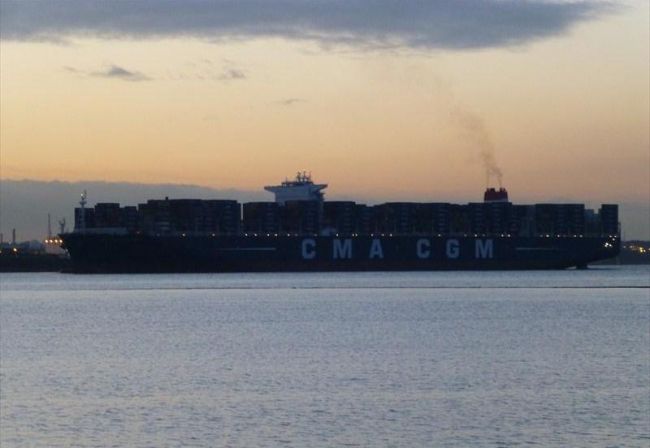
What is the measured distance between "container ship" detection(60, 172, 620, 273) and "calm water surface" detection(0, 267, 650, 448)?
3840 centimetres

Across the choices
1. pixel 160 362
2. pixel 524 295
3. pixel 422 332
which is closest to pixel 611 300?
pixel 524 295

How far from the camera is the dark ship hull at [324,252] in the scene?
334ft

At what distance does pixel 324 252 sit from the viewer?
106438 mm

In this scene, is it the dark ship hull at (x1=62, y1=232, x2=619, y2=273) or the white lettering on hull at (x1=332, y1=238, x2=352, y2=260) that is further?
the white lettering on hull at (x1=332, y1=238, x2=352, y2=260)

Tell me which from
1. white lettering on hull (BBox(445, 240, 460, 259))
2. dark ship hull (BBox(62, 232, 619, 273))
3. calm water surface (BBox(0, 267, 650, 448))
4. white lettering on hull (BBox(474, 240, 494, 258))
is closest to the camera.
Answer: calm water surface (BBox(0, 267, 650, 448))

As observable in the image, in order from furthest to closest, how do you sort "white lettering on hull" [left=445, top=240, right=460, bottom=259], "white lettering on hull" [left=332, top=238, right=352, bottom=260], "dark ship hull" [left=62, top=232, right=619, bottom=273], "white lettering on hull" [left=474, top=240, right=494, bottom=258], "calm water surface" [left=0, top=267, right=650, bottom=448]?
"white lettering on hull" [left=474, top=240, right=494, bottom=258]
"white lettering on hull" [left=445, top=240, right=460, bottom=259]
"white lettering on hull" [left=332, top=238, right=352, bottom=260]
"dark ship hull" [left=62, top=232, right=619, bottom=273]
"calm water surface" [left=0, top=267, right=650, bottom=448]

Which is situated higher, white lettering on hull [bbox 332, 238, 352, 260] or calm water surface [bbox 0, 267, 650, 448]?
white lettering on hull [bbox 332, 238, 352, 260]

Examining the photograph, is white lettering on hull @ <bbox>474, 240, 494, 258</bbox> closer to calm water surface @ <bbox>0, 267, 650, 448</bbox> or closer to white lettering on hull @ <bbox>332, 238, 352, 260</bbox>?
white lettering on hull @ <bbox>332, 238, 352, 260</bbox>

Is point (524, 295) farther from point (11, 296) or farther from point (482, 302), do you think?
point (11, 296)

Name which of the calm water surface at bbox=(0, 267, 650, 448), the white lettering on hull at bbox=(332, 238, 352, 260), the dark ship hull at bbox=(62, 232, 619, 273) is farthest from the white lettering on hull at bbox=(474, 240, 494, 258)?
the calm water surface at bbox=(0, 267, 650, 448)

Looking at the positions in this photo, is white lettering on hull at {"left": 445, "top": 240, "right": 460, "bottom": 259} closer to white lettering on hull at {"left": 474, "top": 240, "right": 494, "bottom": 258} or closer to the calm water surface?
white lettering on hull at {"left": 474, "top": 240, "right": 494, "bottom": 258}

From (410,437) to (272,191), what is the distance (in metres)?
99.4

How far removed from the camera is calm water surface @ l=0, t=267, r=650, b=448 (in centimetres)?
2428

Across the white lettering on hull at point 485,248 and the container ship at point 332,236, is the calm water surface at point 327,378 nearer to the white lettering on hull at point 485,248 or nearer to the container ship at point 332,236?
the container ship at point 332,236
